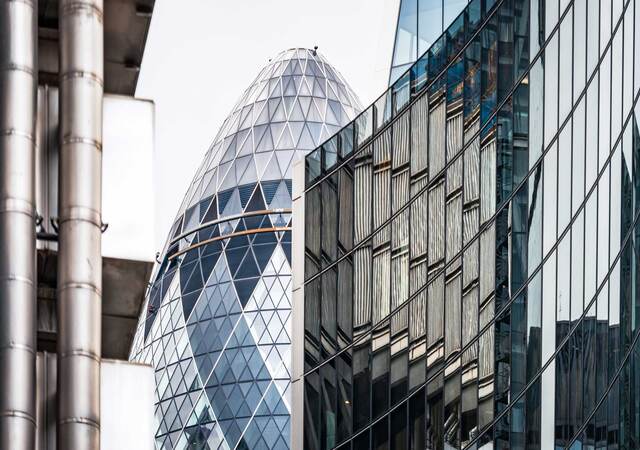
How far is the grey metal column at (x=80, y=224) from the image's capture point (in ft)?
51.2

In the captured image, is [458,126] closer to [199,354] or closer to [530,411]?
[530,411]

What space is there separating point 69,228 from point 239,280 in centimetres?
8062

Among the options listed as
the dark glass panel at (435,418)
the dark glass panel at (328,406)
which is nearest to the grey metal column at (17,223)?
the dark glass panel at (435,418)

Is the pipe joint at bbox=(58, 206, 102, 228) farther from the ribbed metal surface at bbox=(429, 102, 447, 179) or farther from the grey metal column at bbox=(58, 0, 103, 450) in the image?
the ribbed metal surface at bbox=(429, 102, 447, 179)

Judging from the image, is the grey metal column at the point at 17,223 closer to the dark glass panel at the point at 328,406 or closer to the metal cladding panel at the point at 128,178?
the metal cladding panel at the point at 128,178

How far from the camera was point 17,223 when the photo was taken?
1552cm

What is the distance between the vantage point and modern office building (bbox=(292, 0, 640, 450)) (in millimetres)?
37250

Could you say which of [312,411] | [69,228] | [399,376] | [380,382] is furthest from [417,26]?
[69,228]

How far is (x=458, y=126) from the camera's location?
40125 mm

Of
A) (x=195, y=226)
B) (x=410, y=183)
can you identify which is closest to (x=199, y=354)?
(x=195, y=226)

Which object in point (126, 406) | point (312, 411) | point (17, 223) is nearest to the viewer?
point (17, 223)

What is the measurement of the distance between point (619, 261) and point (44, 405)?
78.9 feet

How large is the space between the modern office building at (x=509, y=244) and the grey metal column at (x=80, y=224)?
72.0ft

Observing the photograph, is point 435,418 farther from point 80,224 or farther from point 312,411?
point 80,224
